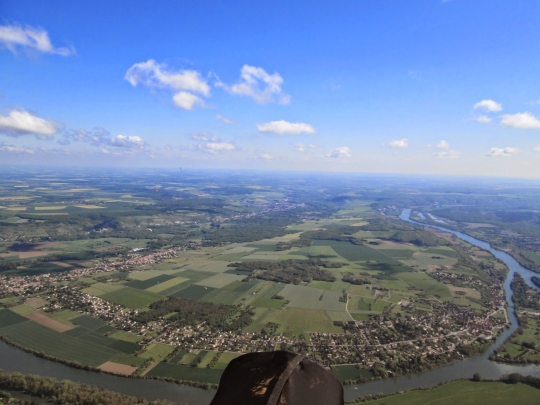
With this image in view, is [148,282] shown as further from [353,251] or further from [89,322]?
[353,251]

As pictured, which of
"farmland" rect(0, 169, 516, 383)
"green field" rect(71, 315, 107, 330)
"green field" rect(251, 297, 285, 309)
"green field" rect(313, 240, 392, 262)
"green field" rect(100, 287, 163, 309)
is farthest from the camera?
"green field" rect(313, 240, 392, 262)

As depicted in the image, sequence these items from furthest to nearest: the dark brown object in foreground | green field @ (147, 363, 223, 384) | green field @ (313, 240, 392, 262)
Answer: green field @ (313, 240, 392, 262)
green field @ (147, 363, 223, 384)
the dark brown object in foreground

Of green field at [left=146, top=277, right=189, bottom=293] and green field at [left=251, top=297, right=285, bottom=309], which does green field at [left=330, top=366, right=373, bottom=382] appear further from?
green field at [left=146, top=277, right=189, bottom=293]

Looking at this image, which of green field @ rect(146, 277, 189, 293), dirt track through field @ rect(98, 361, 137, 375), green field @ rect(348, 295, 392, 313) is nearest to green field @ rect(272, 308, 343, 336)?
green field @ rect(348, 295, 392, 313)

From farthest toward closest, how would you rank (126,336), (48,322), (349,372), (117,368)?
(48,322), (126,336), (349,372), (117,368)

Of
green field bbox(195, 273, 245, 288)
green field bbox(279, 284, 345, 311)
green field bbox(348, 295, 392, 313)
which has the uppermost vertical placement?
green field bbox(348, 295, 392, 313)

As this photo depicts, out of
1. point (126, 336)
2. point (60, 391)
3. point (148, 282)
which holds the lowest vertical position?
point (148, 282)

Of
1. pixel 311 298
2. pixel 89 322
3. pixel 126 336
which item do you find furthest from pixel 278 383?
pixel 311 298
